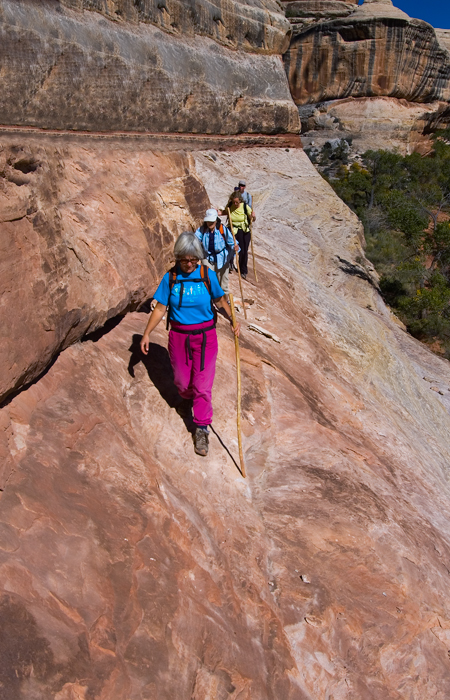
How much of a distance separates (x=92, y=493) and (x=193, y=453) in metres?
1.13

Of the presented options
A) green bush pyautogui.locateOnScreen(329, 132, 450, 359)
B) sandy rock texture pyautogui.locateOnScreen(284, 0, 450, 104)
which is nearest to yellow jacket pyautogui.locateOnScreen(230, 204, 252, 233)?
green bush pyautogui.locateOnScreen(329, 132, 450, 359)

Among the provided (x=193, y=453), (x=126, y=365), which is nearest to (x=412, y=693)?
(x=193, y=453)

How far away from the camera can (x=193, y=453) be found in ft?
13.2

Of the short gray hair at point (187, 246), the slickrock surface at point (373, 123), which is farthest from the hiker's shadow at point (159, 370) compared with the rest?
the slickrock surface at point (373, 123)

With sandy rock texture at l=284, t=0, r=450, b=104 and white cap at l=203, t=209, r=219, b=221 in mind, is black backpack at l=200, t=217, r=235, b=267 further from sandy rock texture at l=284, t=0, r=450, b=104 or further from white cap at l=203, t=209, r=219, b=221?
sandy rock texture at l=284, t=0, r=450, b=104

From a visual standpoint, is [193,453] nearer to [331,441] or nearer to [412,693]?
[331,441]

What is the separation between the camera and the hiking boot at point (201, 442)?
399 centimetres

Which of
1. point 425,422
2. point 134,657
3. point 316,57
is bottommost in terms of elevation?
point 425,422

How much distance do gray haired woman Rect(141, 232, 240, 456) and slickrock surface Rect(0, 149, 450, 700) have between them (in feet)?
0.95

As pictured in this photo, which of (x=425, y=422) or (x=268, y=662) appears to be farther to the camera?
(x=425, y=422)

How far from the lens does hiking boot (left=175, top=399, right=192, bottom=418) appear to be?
422 cm

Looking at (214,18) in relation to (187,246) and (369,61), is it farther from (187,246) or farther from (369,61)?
(369,61)

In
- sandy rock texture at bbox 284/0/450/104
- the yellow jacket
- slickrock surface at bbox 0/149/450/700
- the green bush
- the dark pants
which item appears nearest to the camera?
slickrock surface at bbox 0/149/450/700

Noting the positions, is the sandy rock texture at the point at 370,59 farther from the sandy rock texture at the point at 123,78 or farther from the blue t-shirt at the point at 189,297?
the blue t-shirt at the point at 189,297
